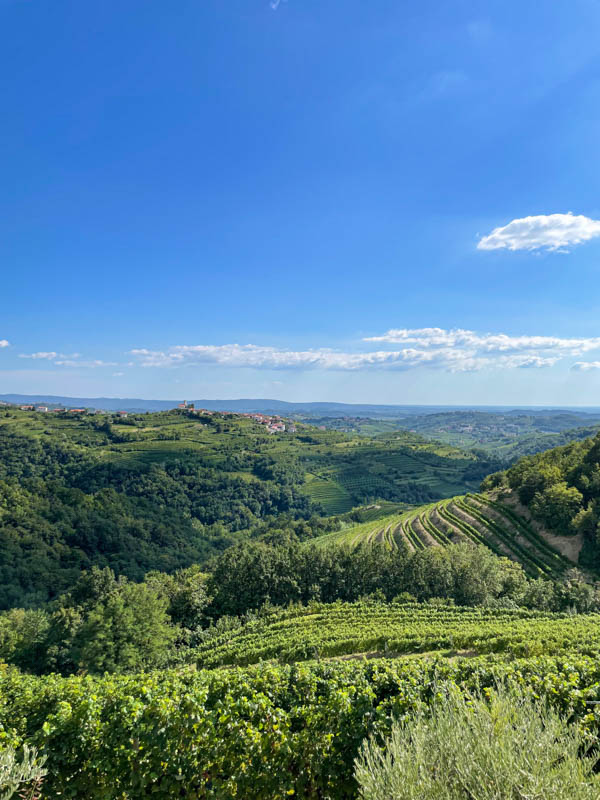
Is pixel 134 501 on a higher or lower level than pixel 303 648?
lower

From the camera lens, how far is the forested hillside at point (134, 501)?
341 feet

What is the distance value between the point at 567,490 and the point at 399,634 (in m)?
51.4

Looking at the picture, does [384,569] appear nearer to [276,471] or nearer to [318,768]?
[318,768]

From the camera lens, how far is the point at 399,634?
31.0m

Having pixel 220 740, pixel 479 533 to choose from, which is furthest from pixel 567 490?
pixel 220 740

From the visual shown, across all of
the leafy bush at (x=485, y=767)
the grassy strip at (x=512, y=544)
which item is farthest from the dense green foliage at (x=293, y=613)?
the leafy bush at (x=485, y=767)

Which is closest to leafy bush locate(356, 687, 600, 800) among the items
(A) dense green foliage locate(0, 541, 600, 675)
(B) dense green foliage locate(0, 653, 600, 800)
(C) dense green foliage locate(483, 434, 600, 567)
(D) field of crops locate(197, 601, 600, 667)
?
(B) dense green foliage locate(0, 653, 600, 800)

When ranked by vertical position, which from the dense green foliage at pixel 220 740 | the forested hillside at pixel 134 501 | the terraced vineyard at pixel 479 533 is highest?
the dense green foliage at pixel 220 740

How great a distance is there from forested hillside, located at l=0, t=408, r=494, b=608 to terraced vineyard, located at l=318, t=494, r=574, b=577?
151ft

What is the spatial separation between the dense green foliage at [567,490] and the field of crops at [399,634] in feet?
100

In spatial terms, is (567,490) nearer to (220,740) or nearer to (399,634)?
(399,634)

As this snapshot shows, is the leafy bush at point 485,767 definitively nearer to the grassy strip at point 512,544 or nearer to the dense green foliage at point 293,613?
the dense green foliage at point 293,613

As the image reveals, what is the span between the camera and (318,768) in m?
10.8

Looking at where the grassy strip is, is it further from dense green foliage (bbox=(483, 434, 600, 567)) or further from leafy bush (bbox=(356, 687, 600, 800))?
leafy bush (bbox=(356, 687, 600, 800))
